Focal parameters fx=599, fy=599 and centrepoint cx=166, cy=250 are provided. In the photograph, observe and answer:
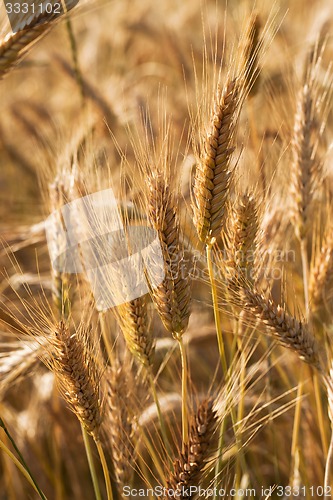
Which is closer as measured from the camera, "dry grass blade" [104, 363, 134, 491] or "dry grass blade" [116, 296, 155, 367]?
"dry grass blade" [116, 296, 155, 367]

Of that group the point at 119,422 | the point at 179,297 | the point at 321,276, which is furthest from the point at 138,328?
the point at 321,276

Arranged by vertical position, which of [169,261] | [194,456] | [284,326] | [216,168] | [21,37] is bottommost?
[194,456]

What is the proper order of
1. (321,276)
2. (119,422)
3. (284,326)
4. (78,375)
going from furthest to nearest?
(321,276), (119,422), (284,326), (78,375)

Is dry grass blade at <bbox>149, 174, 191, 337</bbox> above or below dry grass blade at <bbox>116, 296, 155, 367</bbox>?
above

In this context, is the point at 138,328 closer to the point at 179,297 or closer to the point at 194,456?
the point at 179,297

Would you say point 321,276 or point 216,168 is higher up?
point 216,168

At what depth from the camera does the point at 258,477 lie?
1.60 metres

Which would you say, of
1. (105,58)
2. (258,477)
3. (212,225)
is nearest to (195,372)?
(258,477)

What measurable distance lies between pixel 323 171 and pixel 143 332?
27.5 inches

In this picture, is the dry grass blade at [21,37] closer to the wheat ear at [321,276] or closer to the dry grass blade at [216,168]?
the dry grass blade at [216,168]

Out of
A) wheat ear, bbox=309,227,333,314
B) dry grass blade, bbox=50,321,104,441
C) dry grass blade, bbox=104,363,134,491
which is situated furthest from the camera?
wheat ear, bbox=309,227,333,314

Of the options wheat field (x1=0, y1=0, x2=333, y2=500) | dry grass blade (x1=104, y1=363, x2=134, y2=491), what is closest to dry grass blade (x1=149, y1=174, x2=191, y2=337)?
wheat field (x1=0, y1=0, x2=333, y2=500)

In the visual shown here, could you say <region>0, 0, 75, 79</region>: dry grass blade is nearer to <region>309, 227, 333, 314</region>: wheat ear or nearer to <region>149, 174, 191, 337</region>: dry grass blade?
<region>149, 174, 191, 337</region>: dry grass blade

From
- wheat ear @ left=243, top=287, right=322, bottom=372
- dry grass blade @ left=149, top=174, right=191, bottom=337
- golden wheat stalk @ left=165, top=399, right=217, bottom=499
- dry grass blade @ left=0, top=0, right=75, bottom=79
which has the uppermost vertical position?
dry grass blade @ left=0, top=0, right=75, bottom=79
